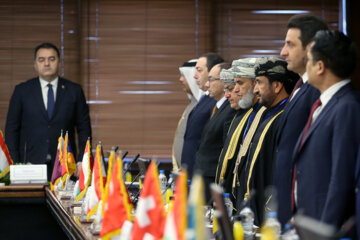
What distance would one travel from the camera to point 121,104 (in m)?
7.40

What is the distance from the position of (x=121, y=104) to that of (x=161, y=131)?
522 millimetres

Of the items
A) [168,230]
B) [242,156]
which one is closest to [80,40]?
[242,156]

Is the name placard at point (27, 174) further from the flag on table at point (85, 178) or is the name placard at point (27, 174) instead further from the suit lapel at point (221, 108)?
the suit lapel at point (221, 108)

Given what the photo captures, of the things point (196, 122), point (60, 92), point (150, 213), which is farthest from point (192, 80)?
point (150, 213)

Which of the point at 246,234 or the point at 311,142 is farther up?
the point at 311,142

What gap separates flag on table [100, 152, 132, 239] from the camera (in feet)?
8.87

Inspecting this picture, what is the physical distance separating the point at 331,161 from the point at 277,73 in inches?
41.5

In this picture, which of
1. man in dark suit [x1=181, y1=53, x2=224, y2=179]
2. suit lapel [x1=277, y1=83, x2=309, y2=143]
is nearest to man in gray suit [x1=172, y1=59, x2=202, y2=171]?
man in dark suit [x1=181, y1=53, x2=224, y2=179]

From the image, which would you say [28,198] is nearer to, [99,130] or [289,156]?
[99,130]

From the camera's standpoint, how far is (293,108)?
131 inches

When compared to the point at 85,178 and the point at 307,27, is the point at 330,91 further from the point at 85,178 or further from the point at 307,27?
the point at 85,178

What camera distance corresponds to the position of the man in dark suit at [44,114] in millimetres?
6297

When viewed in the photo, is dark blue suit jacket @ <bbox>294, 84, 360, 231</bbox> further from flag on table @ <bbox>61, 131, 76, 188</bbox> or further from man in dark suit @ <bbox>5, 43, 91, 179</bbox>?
man in dark suit @ <bbox>5, 43, 91, 179</bbox>

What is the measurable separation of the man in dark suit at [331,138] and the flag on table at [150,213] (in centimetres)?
80
